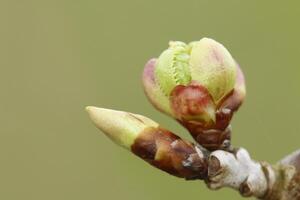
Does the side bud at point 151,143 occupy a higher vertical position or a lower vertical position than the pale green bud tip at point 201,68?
lower

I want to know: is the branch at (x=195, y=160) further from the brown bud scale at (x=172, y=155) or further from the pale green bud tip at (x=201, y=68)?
the pale green bud tip at (x=201, y=68)

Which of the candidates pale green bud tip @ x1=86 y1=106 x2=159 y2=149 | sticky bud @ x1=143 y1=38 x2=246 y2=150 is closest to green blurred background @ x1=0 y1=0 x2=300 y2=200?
sticky bud @ x1=143 y1=38 x2=246 y2=150

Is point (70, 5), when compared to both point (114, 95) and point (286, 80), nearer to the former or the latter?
point (114, 95)

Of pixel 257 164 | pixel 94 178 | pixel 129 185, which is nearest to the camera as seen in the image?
→ pixel 257 164

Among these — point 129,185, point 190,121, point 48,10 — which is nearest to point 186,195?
point 129,185

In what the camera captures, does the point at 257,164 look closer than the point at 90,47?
Yes

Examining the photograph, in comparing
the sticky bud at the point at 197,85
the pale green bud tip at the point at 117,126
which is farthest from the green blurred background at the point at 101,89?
the pale green bud tip at the point at 117,126

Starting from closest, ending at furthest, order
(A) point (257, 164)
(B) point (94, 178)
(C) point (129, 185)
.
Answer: (A) point (257, 164) < (C) point (129, 185) < (B) point (94, 178)

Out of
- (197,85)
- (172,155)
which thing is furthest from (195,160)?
(197,85)
